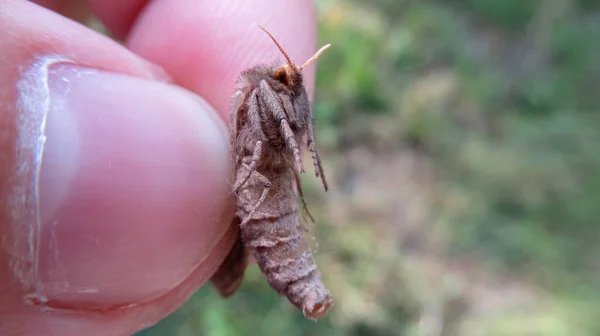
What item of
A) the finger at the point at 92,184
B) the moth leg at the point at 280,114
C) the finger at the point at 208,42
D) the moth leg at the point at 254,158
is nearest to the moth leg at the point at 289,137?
the moth leg at the point at 280,114

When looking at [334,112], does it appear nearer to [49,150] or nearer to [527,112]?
[527,112]

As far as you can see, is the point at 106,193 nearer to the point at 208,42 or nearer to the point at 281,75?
the point at 281,75

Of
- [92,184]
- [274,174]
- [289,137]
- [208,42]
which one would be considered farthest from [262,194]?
[208,42]

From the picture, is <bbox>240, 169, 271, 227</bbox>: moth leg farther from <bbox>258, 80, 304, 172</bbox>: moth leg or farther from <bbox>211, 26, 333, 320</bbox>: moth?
<bbox>258, 80, 304, 172</bbox>: moth leg

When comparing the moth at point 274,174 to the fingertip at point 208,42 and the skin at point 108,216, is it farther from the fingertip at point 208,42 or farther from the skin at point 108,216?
the fingertip at point 208,42

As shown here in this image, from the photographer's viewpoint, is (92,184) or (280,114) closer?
(92,184)
